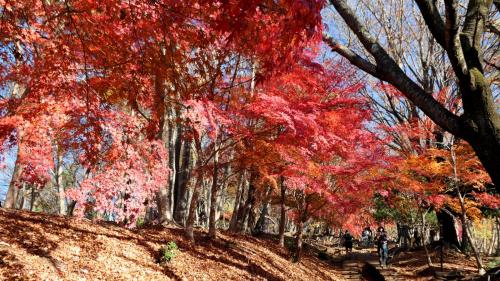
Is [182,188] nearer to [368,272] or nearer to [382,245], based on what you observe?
[368,272]

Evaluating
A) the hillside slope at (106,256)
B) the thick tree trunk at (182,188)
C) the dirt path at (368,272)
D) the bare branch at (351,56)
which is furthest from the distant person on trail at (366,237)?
the bare branch at (351,56)

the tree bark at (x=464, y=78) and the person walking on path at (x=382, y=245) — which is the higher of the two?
the tree bark at (x=464, y=78)

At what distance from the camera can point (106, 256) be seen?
7.16 meters

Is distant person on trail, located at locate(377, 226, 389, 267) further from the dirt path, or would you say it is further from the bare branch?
the bare branch

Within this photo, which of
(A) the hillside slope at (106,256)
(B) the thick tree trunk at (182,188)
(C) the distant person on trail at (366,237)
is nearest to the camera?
(A) the hillside slope at (106,256)

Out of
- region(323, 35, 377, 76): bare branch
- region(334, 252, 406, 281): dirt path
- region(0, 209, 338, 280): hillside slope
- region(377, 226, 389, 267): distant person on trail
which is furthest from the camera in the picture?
region(377, 226, 389, 267): distant person on trail

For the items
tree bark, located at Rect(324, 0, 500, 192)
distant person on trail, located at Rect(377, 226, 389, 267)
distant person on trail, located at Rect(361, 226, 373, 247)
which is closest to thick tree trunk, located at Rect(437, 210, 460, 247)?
distant person on trail, located at Rect(377, 226, 389, 267)

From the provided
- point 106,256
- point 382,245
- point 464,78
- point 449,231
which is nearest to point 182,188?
point 382,245

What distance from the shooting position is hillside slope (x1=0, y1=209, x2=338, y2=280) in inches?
227

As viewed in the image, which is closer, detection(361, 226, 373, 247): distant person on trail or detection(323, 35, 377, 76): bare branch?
detection(323, 35, 377, 76): bare branch

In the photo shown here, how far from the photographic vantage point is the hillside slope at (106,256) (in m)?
5.76

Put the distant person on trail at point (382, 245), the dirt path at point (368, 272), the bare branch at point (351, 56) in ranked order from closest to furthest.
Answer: the bare branch at point (351, 56)
the dirt path at point (368, 272)
the distant person on trail at point (382, 245)

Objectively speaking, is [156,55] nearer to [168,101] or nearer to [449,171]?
[168,101]

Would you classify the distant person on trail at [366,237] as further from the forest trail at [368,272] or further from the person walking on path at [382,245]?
the person walking on path at [382,245]
